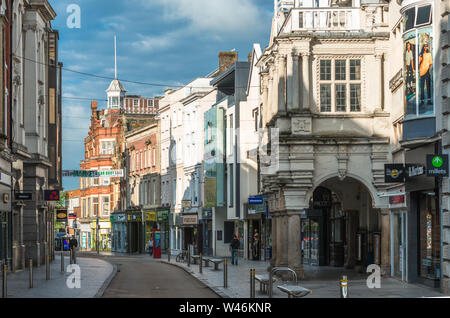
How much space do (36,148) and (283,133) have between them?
1653cm

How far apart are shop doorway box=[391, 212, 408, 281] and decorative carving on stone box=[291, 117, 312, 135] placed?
4620mm

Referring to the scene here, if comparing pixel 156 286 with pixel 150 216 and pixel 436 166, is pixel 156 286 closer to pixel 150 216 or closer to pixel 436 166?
pixel 436 166

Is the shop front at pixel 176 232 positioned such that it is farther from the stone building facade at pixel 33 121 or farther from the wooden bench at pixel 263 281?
the wooden bench at pixel 263 281

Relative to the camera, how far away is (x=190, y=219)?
232 ft

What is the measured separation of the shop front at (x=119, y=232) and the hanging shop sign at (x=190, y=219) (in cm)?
2158

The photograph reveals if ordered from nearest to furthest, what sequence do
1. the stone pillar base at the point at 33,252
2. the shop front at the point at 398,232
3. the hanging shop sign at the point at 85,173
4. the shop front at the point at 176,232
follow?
the shop front at the point at 398,232 → the stone pillar base at the point at 33,252 → the hanging shop sign at the point at 85,173 → the shop front at the point at 176,232

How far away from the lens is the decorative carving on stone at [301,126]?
34188 mm

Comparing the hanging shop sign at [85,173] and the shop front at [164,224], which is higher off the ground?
the hanging shop sign at [85,173]

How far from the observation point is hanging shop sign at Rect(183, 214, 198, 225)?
6988cm

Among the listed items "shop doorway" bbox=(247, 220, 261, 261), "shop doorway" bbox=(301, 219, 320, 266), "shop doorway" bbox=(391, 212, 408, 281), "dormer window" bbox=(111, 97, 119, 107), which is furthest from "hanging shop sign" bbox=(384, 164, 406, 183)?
"dormer window" bbox=(111, 97, 119, 107)

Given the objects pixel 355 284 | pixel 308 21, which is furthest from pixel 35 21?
pixel 355 284

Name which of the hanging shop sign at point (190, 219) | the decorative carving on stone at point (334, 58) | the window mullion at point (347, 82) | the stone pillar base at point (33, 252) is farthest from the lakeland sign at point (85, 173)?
the window mullion at point (347, 82)

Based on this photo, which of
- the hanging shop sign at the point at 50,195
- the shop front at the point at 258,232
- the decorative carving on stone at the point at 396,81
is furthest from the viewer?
the shop front at the point at 258,232

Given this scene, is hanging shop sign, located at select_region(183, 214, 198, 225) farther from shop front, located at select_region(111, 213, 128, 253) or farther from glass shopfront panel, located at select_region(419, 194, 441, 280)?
glass shopfront panel, located at select_region(419, 194, 441, 280)
